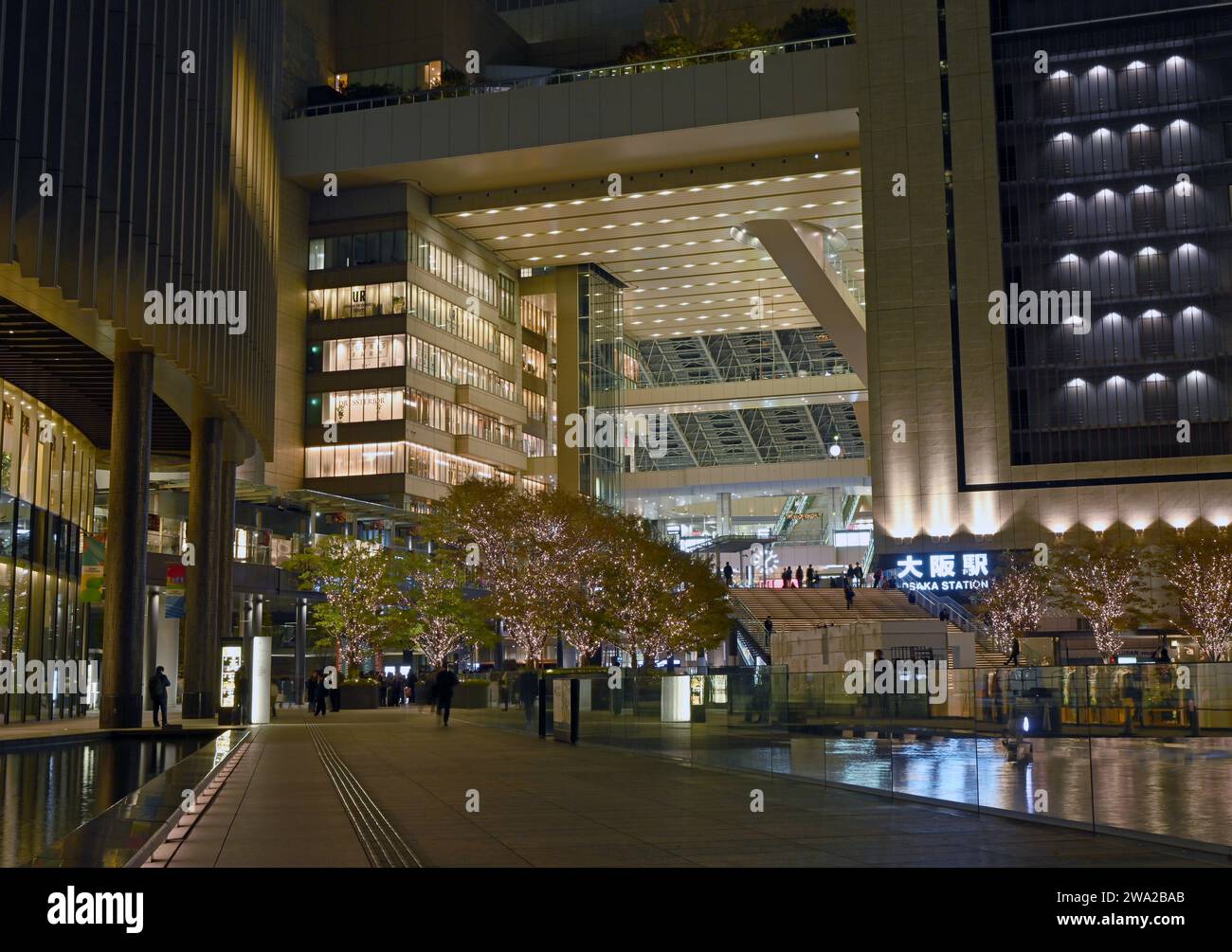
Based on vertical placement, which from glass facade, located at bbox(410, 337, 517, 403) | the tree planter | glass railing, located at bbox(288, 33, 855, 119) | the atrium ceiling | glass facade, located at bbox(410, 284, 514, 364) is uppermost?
glass railing, located at bbox(288, 33, 855, 119)

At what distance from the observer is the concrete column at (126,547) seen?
1161 inches

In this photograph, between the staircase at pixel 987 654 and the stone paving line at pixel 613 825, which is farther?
the staircase at pixel 987 654

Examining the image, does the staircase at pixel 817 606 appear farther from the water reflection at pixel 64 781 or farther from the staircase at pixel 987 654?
the water reflection at pixel 64 781

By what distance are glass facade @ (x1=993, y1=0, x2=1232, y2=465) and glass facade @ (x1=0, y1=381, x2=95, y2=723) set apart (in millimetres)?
41954

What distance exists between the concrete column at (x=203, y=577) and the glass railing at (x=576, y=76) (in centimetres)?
4301

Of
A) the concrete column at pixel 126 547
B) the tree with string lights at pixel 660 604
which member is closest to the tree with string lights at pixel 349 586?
the tree with string lights at pixel 660 604

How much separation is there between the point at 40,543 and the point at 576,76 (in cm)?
4714

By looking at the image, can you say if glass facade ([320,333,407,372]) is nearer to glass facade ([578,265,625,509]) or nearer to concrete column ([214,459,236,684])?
glass facade ([578,265,625,509])

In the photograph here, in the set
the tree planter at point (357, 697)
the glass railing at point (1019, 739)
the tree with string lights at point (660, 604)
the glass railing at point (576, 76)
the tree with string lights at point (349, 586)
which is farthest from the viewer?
the glass railing at point (576, 76)

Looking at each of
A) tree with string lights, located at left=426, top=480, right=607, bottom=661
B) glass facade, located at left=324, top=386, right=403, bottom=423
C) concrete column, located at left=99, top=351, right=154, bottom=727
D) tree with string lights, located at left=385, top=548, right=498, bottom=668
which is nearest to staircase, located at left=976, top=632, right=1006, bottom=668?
tree with string lights, located at left=426, top=480, right=607, bottom=661

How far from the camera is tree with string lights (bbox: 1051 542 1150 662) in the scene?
55812 mm

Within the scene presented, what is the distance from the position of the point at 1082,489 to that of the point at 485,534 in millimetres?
27711

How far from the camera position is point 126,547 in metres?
30.0
